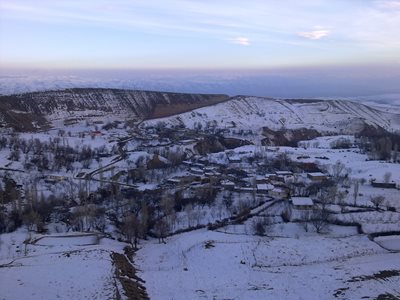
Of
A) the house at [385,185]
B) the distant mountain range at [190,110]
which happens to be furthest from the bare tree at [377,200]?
the distant mountain range at [190,110]

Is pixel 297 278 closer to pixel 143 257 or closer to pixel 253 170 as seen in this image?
pixel 143 257

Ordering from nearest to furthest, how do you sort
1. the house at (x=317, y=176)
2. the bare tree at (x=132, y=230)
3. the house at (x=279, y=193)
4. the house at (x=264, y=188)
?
the bare tree at (x=132, y=230) < the house at (x=279, y=193) < the house at (x=264, y=188) < the house at (x=317, y=176)

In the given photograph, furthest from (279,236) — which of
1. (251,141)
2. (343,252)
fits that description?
A: (251,141)

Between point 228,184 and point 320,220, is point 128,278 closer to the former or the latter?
point 320,220

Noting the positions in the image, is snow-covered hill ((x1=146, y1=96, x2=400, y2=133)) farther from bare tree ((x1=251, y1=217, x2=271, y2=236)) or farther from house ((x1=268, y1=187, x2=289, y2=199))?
bare tree ((x1=251, y1=217, x2=271, y2=236))

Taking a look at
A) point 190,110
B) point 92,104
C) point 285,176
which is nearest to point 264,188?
point 285,176

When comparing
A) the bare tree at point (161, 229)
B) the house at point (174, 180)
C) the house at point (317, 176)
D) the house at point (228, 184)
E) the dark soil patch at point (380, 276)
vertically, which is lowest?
the bare tree at point (161, 229)

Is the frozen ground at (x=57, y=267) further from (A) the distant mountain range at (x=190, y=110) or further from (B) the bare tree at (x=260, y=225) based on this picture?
(A) the distant mountain range at (x=190, y=110)
